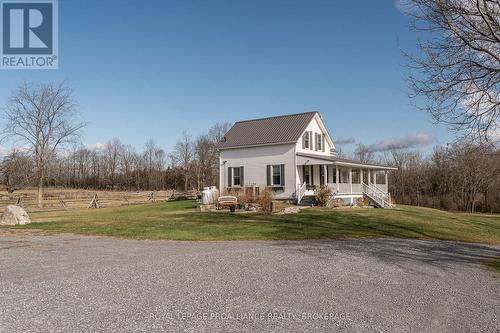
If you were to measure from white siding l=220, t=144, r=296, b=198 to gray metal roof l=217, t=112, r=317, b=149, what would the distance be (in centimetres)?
49

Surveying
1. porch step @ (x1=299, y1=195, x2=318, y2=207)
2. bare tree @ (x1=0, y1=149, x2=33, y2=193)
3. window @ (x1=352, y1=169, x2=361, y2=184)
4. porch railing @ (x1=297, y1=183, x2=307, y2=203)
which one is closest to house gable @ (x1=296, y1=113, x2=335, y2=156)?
porch railing @ (x1=297, y1=183, x2=307, y2=203)

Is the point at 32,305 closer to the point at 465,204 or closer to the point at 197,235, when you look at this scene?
the point at 197,235

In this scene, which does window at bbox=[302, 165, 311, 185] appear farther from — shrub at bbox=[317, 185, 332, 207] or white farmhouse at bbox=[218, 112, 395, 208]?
shrub at bbox=[317, 185, 332, 207]

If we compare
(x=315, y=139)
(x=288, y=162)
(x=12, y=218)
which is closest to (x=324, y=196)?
(x=288, y=162)

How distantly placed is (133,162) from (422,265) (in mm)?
82974

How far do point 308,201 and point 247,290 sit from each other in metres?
20.3

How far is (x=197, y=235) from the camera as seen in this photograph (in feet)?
42.6

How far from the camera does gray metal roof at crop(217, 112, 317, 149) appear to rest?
2783 centimetres

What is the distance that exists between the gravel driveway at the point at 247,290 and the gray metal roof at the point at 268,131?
18040 millimetres

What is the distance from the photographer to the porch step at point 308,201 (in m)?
25.6

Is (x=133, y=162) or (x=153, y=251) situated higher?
(x=133, y=162)

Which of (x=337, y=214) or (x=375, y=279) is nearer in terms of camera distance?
(x=375, y=279)

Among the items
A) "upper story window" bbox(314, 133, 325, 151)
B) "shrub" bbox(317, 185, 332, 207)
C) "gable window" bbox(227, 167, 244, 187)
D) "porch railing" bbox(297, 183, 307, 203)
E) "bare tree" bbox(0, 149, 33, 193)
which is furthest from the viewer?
"bare tree" bbox(0, 149, 33, 193)

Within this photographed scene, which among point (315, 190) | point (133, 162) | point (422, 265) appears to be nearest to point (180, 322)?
point (422, 265)
